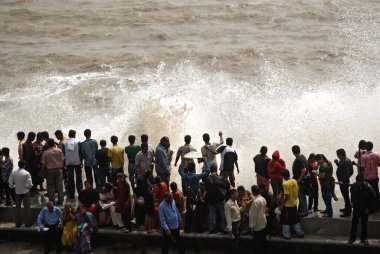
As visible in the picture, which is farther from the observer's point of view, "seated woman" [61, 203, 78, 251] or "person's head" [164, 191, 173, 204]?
"seated woman" [61, 203, 78, 251]

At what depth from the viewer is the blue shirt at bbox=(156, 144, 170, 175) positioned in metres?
12.7

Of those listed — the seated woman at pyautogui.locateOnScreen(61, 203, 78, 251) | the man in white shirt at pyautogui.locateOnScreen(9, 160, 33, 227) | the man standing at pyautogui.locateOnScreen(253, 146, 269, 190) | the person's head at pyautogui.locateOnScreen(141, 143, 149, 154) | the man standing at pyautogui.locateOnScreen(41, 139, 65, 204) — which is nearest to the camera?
the seated woman at pyautogui.locateOnScreen(61, 203, 78, 251)

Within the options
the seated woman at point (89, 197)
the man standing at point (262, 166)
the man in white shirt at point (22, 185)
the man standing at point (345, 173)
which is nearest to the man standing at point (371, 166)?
the man standing at point (345, 173)

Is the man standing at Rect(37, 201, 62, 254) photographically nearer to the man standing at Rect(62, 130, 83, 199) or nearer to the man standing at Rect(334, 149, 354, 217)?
the man standing at Rect(62, 130, 83, 199)

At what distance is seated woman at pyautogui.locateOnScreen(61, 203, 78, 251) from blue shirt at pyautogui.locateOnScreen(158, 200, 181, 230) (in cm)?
181

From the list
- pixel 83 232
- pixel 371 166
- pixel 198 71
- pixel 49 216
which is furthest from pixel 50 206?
pixel 198 71

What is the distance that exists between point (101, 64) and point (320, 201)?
1660 cm

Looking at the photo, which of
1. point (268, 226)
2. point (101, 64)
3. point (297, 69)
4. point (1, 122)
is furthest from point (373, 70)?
point (268, 226)

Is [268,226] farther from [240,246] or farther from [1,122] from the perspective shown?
[1,122]

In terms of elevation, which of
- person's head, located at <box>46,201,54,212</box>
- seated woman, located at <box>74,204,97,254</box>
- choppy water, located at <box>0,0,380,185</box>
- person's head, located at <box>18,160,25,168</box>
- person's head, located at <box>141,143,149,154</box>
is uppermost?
choppy water, located at <box>0,0,380,185</box>

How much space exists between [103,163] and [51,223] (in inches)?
67.3

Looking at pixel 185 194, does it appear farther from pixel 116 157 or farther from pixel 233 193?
pixel 116 157

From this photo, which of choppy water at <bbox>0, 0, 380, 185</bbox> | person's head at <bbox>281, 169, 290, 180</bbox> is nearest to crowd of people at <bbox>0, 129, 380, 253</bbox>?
person's head at <bbox>281, 169, 290, 180</bbox>

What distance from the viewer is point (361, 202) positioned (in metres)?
10.9
